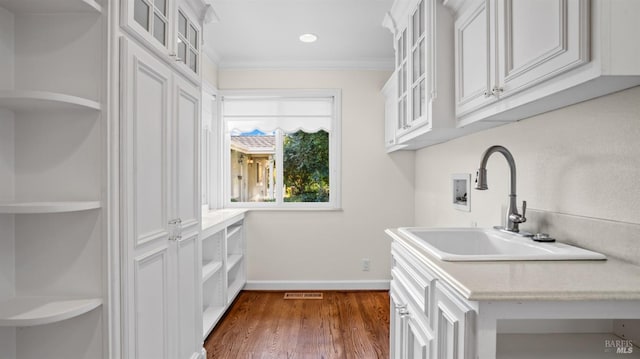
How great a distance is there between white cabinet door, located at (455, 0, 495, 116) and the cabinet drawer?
2.38 ft

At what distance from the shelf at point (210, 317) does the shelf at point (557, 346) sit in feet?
7.11

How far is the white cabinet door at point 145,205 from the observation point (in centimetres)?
142

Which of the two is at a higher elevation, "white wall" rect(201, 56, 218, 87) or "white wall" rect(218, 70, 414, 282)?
"white wall" rect(201, 56, 218, 87)

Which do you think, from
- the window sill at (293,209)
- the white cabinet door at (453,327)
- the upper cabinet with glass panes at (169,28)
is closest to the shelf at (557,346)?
the white cabinet door at (453,327)

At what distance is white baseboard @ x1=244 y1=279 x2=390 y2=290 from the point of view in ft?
12.8

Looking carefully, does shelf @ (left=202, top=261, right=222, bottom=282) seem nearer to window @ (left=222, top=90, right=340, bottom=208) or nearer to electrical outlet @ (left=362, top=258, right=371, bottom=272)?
window @ (left=222, top=90, right=340, bottom=208)

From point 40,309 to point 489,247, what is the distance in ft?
5.98

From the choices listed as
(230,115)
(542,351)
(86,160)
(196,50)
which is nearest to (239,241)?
(230,115)

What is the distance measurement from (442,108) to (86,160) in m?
1.60

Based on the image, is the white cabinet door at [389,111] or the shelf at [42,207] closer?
the shelf at [42,207]

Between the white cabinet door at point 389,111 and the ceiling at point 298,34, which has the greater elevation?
the ceiling at point 298,34

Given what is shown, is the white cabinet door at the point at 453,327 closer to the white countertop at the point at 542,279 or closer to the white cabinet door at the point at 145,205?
the white countertop at the point at 542,279

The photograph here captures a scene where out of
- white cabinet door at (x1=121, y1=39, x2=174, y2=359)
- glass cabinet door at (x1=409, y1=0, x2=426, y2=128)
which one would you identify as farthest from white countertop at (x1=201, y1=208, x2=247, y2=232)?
glass cabinet door at (x1=409, y1=0, x2=426, y2=128)

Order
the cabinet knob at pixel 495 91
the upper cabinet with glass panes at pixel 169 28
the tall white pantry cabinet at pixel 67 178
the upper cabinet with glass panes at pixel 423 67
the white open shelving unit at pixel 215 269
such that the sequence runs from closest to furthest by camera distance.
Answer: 1. the tall white pantry cabinet at pixel 67 178
2. the cabinet knob at pixel 495 91
3. the upper cabinet with glass panes at pixel 169 28
4. the upper cabinet with glass panes at pixel 423 67
5. the white open shelving unit at pixel 215 269
